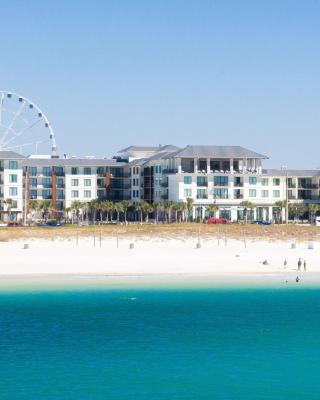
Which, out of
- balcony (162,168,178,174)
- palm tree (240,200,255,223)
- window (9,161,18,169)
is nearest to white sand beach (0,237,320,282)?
palm tree (240,200,255,223)

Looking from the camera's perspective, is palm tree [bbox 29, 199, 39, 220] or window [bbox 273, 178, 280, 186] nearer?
palm tree [bbox 29, 199, 39, 220]

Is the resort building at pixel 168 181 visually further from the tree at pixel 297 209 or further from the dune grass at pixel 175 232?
the dune grass at pixel 175 232

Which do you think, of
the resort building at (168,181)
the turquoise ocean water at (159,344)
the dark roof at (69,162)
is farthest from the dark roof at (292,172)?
the turquoise ocean water at (159,344)

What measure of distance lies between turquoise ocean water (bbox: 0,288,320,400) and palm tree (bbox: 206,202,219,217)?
54727 mm

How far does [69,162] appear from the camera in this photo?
130 m

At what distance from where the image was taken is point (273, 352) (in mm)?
41188

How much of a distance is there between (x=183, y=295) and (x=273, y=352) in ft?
61.1

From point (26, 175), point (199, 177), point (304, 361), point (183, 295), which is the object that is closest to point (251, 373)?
point (304, 361)

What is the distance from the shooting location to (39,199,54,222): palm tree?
4843 inches

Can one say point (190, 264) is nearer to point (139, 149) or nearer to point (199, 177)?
point (199, 177)

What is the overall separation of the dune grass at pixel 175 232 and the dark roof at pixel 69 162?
3576cm

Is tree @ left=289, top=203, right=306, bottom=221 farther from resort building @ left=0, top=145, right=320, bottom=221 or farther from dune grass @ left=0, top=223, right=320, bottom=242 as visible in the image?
dune grass @ left=0, top=223, right=320, bottom=242

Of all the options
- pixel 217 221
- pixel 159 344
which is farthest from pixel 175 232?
pixel 159 344

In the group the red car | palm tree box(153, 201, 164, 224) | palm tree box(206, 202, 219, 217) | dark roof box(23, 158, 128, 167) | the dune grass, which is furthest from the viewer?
dark roof box(23, 158, 128, 167)
